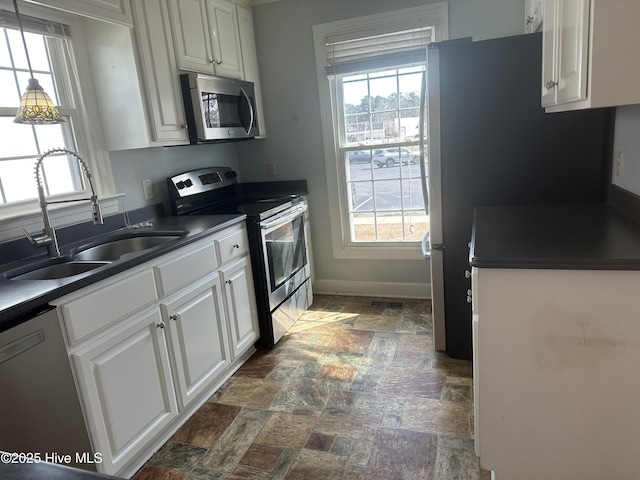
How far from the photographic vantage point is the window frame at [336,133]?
10.2 ft

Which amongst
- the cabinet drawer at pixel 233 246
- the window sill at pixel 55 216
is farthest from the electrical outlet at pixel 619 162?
the window sill at pixel 55 216

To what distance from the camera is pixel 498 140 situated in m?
2.27

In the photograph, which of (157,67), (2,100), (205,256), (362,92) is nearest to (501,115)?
(362,92)

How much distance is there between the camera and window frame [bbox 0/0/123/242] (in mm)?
2139

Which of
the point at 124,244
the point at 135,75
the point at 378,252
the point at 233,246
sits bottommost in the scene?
the point at 378,252

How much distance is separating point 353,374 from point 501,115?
5.20 ft

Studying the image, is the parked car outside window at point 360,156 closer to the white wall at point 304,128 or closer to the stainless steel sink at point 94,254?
the white wall at point 304,128

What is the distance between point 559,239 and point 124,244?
6.66 feet

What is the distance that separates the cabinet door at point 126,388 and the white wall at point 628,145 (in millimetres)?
2038

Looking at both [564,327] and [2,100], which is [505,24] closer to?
[564,327]

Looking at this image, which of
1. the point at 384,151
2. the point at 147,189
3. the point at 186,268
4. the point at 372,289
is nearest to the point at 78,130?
the point at 147,189

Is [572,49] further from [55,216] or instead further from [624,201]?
→ [55,216]

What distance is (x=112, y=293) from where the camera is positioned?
1.76m

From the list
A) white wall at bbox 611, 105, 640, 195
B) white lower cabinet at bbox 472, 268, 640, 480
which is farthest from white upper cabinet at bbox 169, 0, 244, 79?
white wall at bbox 611, 105, 640, 195
